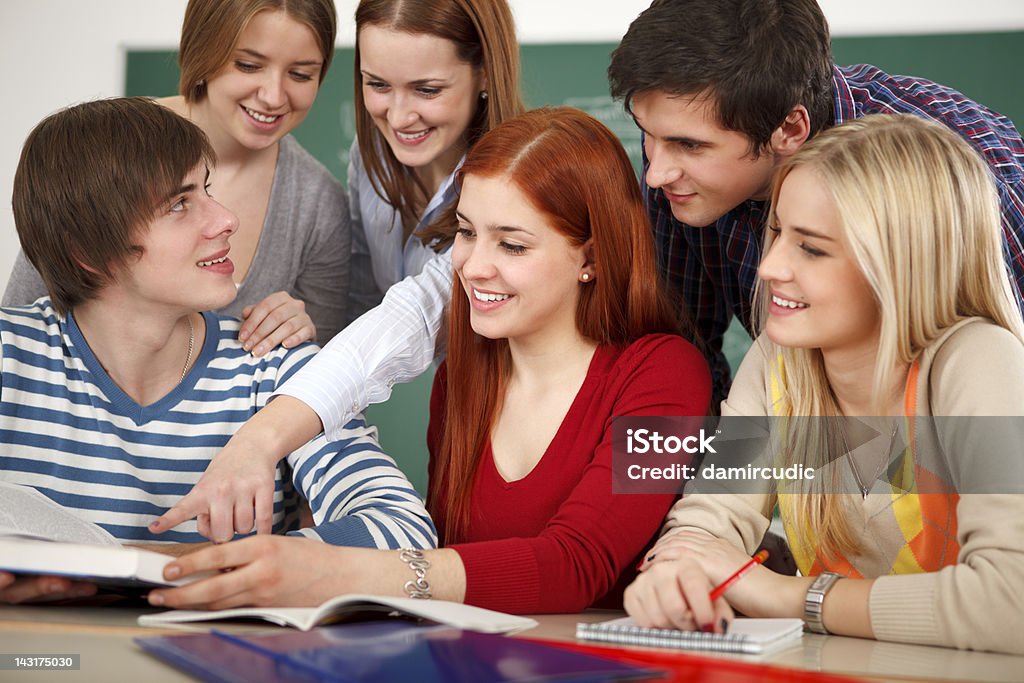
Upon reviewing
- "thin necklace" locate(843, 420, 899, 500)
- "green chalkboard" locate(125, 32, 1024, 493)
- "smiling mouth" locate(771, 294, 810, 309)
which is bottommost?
"thin necklace" locate(843, 420, 899, 500)

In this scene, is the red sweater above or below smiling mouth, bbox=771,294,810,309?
below

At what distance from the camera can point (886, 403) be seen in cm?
139

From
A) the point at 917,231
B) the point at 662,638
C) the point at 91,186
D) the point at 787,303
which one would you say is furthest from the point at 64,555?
the point at 917,231

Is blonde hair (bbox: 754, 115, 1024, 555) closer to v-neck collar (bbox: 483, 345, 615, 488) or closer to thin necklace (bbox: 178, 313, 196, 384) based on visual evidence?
v-neck collar (bbox: 483, 345, 615, 488)

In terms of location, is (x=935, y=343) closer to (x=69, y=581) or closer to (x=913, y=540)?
(x=913, y=540)

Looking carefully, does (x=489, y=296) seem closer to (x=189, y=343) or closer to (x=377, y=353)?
(x=377, y=353)

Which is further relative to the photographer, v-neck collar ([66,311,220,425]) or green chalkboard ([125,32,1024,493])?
green chalkboard ([125,32,1024,493])

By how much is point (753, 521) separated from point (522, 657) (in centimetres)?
62

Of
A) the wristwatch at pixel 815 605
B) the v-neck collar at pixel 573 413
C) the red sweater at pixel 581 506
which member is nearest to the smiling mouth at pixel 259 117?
the red sweater at pixel 581 506

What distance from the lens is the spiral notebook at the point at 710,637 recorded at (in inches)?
41.3

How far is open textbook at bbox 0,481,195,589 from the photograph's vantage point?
104 centimetres

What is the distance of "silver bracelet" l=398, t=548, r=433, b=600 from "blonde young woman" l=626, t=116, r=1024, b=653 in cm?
25

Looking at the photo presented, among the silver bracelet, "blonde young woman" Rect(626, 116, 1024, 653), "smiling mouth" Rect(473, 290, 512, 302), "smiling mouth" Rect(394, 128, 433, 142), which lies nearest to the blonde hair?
"blonde young woman" Rect(626, 116, 1024, 653)

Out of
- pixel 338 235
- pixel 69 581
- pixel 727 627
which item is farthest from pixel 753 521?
pixel 338 235
